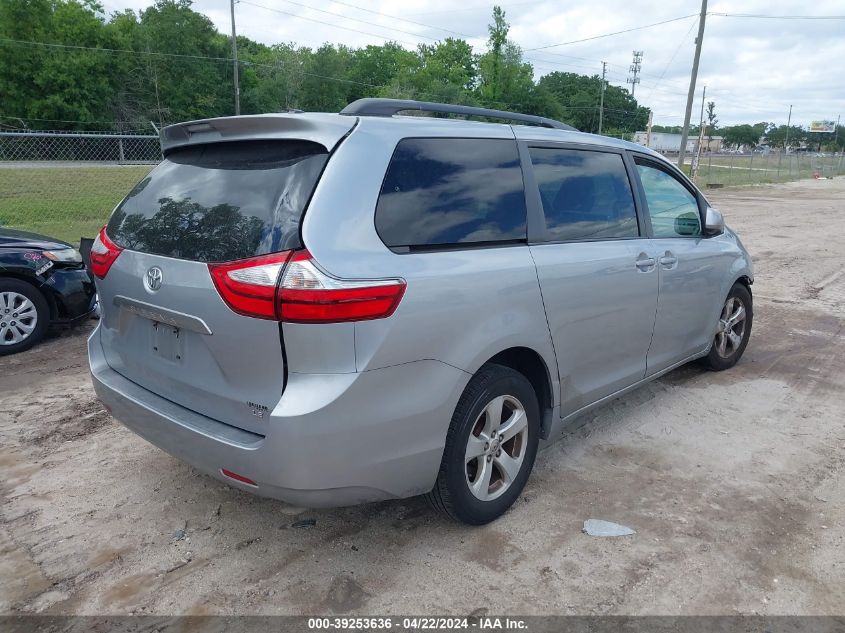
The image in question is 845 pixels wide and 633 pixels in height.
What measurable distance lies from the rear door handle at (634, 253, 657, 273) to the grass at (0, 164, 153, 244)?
1049 centimetres

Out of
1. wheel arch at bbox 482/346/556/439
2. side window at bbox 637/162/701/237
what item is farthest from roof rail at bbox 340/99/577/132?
wheel arch at bbox 482/346/556/439

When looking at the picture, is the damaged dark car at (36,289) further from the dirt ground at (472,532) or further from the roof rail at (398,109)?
the roof rail at (398,109)

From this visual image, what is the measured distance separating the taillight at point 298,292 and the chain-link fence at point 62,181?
977cm

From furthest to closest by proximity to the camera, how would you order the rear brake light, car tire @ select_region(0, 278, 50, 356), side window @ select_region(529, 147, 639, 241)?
car tire @ select_region(0, 278, 50, 356), side window @ select_region(529, 147, 639, 241), the rear brake light

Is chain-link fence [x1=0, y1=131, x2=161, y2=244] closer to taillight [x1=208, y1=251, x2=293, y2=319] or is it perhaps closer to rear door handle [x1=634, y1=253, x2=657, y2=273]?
taillight [x1=208, y1=251, x2=293, y2=319]

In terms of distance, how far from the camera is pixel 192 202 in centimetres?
282

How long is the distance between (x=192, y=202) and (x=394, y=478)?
146 centimetres

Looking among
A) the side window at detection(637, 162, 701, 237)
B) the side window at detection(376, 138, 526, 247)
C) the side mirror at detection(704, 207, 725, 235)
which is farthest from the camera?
the side mirror at detection(704, 207, 725, 235)

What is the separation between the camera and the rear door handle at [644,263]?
3828mm

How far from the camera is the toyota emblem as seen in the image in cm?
269

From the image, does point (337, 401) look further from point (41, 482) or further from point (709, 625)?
point (41, 482)

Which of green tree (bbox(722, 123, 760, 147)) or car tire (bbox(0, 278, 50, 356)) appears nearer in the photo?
car tire (bbox(0, 278, 50, 356))

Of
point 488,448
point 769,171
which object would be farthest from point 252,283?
point 769,171

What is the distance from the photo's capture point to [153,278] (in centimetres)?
272
